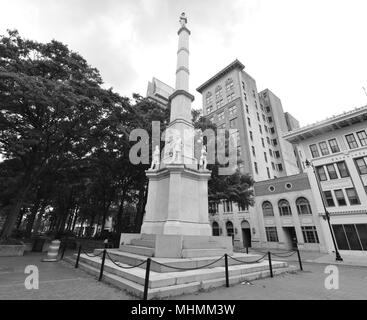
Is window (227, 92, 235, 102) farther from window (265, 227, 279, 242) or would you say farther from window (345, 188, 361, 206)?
window (345, 188, 361, 206)

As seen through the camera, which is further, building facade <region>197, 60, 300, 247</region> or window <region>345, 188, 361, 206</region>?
building facade <region>197, 60, 300, 247</region>

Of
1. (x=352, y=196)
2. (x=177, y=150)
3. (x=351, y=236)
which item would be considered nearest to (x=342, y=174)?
(x=352, y=196)

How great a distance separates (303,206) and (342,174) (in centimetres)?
669

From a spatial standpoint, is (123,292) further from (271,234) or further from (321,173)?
(271,234)

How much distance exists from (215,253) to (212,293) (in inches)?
136

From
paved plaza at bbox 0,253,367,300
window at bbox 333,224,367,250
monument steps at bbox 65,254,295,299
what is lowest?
paved plaza at bbox 0,253,367,300

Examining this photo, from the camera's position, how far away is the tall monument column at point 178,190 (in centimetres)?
996

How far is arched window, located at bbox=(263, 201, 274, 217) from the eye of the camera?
32.8 metres

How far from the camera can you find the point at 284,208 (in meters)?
31.5

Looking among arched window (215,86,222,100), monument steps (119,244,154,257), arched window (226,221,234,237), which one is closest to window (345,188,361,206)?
arched window (226,221,234,237)

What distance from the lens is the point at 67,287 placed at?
627 centimetres

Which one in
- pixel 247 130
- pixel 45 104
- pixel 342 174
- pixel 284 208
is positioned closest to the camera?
pixel 45 104

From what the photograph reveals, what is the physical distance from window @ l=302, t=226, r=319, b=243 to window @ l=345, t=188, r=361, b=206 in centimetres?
597
